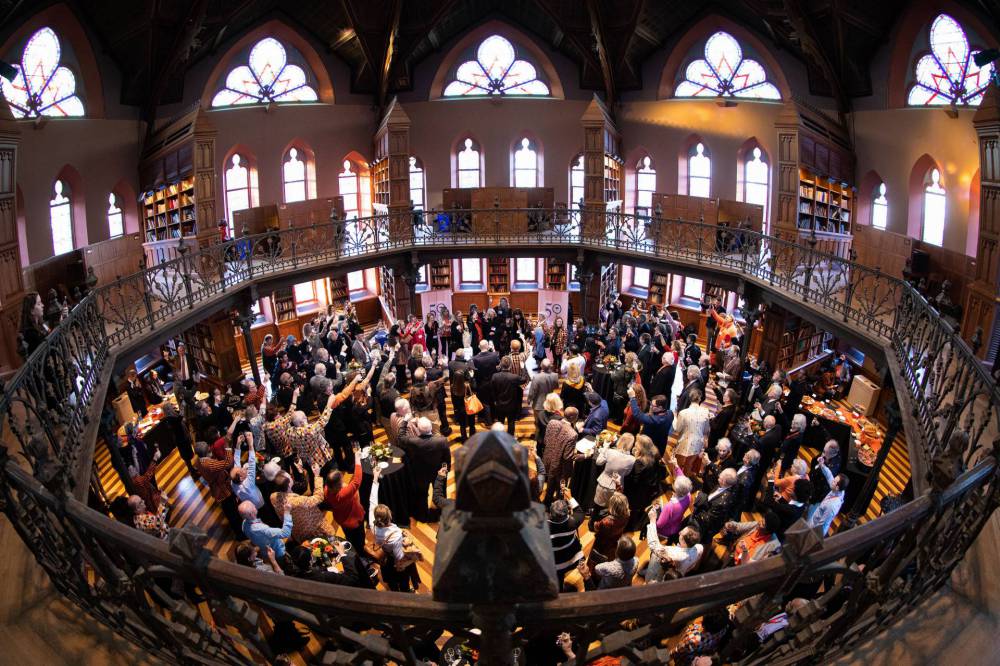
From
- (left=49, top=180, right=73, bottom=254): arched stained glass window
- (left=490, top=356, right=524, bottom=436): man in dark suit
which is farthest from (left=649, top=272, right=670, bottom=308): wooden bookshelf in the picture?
(left=49, top=180, right=73, bottom=254): arched stained glass window

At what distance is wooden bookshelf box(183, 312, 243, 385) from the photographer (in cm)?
1364

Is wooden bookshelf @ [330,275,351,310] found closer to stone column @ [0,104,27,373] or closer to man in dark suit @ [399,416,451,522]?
stone column @ [0,104,27,373]

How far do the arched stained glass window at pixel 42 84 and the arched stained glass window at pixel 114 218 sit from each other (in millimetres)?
1980

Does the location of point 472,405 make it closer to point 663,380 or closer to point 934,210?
point 663,380

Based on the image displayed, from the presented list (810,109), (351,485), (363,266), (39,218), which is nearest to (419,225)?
(363,266)

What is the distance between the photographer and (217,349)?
44.9ft

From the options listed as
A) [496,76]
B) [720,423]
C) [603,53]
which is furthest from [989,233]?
[496,76]

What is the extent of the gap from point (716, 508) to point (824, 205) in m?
11.3

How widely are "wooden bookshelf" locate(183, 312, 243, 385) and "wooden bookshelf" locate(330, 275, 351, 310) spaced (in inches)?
189

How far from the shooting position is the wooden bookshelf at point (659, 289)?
61.0 feet

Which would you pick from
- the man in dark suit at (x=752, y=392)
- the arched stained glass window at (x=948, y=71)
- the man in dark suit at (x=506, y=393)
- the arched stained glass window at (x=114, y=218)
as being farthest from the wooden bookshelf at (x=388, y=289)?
the arched stained glass window at (x=948, y=71)

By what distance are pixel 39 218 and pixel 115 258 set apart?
1588 mm

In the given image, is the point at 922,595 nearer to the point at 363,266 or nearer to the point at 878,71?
the point at 363,266

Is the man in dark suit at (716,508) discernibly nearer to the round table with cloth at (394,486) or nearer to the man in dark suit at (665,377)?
the man in dark suit at (665,377)
